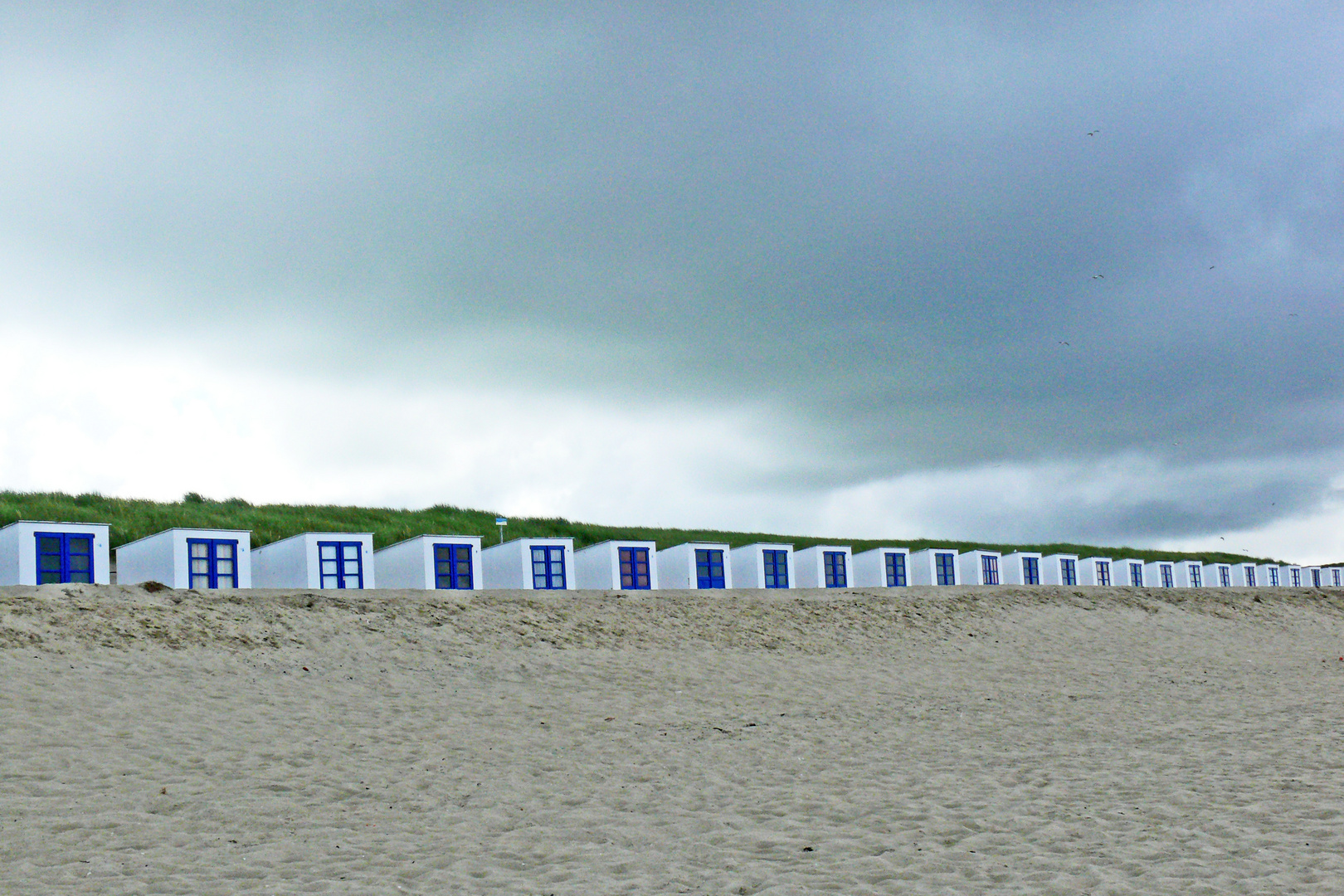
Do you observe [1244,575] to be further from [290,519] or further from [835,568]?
[290,519]

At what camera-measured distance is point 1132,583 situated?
60.4m

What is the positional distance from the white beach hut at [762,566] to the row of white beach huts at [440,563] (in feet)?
0.14

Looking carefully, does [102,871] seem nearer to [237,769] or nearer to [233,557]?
[237,769]

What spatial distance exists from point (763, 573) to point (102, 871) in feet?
104

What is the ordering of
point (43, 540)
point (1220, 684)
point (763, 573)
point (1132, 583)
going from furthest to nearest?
point (1132, 583) → point (763, 573) → point (43, 540) → point (1220, 684)

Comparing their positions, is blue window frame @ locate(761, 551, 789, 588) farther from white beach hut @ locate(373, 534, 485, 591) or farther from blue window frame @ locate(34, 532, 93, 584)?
blue window frame @ locate(34, 532, 93, 584)

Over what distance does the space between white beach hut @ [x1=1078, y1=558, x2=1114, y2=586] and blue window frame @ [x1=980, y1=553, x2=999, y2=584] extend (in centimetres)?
750

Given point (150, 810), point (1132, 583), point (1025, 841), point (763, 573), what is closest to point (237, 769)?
point (150, 810)

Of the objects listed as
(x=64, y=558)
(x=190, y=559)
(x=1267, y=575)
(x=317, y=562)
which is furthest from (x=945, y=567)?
(x=1267, y=575)

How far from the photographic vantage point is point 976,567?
48781 mm

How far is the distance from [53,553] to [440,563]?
1001cm

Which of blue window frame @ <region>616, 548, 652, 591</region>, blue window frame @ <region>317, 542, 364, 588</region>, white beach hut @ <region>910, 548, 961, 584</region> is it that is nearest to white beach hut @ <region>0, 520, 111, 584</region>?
blue window frame @ <region>317, 542, 364, 588</region>

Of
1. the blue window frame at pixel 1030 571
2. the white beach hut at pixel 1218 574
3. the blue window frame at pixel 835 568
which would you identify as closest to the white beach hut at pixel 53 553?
the blue window frame at pixel 835 568

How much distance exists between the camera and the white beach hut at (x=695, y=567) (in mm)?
37562
